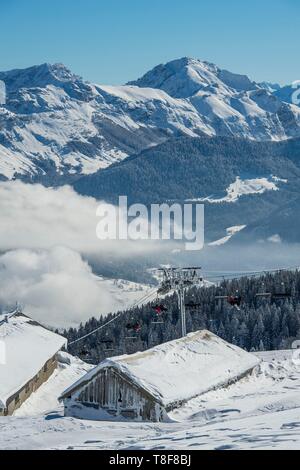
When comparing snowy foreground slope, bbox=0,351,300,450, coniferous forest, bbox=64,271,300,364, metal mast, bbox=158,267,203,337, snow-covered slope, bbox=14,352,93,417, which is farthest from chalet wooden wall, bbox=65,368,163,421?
coniferous forest, bbox=64,271,300,364

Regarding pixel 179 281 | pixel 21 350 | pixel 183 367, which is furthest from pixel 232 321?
pixel 183 367

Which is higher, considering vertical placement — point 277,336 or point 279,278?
point 279,278

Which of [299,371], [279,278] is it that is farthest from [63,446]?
[279,278]

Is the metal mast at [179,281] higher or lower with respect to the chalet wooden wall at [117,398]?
higher

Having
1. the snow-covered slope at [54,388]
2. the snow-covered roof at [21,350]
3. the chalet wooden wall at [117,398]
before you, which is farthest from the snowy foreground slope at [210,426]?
the snow-covered slope at [54,388]

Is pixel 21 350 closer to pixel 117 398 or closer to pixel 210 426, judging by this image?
pixel 117 398

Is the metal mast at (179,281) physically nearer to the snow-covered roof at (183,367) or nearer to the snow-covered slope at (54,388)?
the snow-covered roof at (183,367)
